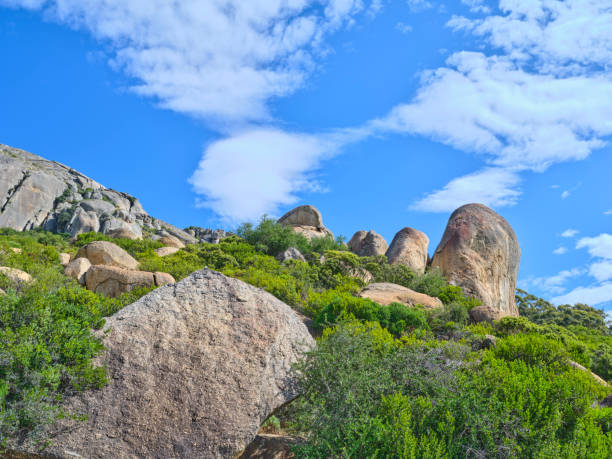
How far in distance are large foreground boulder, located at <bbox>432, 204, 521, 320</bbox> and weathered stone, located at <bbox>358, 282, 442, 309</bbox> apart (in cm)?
635

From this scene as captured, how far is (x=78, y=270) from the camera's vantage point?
17531 millimetres

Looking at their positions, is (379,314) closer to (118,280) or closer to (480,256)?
(118,280)

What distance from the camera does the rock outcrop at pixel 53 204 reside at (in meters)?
50.7

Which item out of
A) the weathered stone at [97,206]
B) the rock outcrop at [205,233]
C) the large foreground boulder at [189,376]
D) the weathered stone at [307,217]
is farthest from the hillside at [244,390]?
the rock outcrop at [205,233]

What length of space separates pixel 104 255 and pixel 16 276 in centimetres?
487

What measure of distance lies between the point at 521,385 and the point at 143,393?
499 cm

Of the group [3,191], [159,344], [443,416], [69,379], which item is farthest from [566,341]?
[3,191]

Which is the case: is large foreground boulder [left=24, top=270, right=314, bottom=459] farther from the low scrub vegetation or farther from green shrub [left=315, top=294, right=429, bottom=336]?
green shrub [left=315, top=294, right=429, bottom=336]

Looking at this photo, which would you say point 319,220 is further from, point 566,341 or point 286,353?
point 286,353

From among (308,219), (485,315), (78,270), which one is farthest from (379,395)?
(308,219)

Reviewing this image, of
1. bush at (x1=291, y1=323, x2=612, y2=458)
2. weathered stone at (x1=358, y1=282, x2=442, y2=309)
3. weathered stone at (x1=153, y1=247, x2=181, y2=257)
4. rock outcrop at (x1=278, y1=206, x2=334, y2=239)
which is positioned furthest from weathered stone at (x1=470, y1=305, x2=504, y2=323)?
rock outcrop at (x1=278, y1=206, x2=334, y2=239)

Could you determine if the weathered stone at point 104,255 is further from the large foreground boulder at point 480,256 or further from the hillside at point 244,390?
the large foreground boulder at point 480,256

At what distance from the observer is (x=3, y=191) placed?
53.4m

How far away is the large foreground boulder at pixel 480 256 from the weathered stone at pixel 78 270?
1780 cm
